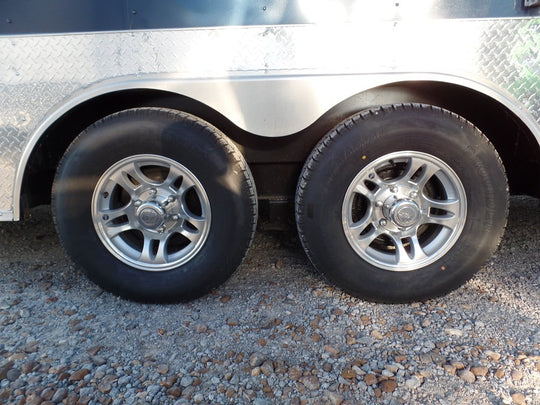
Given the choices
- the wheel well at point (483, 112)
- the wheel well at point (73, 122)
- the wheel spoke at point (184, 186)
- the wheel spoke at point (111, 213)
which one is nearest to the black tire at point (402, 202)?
the wheel well at point (483, 112)

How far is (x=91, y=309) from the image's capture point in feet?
8.45

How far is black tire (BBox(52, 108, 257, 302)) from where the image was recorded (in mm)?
2404

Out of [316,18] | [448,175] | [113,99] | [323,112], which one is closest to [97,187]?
[113,99]

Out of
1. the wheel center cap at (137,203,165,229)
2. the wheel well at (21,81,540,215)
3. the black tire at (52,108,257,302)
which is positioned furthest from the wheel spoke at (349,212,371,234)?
the wheel center cap at (137,203,165,229)

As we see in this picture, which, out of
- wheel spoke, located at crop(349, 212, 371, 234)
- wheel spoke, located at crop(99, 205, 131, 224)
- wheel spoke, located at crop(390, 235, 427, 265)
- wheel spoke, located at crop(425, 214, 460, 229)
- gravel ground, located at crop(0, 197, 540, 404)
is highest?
wheel spoke, located at crop(425, 214, 460, 229)

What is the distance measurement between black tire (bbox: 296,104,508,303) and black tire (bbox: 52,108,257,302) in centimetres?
43

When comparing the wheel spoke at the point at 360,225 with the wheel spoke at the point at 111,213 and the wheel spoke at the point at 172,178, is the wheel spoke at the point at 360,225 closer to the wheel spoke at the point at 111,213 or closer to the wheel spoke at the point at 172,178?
the wheel spoke at the point at 172,178

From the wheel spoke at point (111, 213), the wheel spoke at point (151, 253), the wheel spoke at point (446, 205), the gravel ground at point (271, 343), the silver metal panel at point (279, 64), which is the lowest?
the gravel ground at point (271, 343)

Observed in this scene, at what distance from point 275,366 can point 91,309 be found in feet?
4.04

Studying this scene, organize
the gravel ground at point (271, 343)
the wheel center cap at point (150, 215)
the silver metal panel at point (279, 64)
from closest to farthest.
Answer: the gravel ground at point (271, 343) < the silver metal panel at point (279, 64) < the wheel center cap at point (150, 215)

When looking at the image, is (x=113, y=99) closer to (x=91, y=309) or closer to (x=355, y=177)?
(x=91, y=309)

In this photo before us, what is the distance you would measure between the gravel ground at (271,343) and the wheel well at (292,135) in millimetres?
617

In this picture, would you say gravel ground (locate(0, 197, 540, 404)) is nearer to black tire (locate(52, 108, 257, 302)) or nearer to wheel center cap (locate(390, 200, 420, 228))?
black tire (locate(52, 108, 257, 302))

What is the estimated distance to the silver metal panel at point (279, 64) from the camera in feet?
7.48
